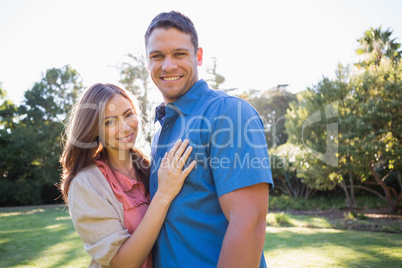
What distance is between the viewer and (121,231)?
76.5 inches

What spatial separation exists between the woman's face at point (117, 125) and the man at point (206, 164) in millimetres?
583

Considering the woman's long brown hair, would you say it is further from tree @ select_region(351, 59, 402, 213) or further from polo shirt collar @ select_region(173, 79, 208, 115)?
tree @ select_region(351, 59, 402, 213)

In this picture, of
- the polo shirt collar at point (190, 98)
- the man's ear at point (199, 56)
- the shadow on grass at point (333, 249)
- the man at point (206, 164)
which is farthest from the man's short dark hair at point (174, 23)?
the shadow on grass at point (333, 249)

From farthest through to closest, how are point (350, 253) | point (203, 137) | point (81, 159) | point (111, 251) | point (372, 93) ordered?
point (372, 93)
point (350, 253)
point (81, 159)
point (111, 251)
point (203, 137)

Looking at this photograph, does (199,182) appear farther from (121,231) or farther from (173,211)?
(121,231)

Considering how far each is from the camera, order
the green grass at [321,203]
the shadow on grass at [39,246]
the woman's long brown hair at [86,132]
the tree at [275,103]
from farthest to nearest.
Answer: the tree at [275,103]
the green grass at [321,203]
the shadow on grass at [39,246]
the woman's long brown hair at [86,132]

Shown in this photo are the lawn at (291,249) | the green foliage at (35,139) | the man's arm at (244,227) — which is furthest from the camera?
the green foliage at (35,139)

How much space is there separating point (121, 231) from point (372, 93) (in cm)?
1549

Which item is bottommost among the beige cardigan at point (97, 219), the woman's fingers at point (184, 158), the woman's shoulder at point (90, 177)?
the beige cardigan at point (97, 219)

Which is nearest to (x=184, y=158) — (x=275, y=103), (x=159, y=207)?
(x=159, y=207)

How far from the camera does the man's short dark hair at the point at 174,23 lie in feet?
6.14

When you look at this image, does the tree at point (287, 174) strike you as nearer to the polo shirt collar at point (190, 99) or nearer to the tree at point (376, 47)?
the tree at point (376, 47)

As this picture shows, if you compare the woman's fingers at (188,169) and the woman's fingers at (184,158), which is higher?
the woman's fingers at (184,158)

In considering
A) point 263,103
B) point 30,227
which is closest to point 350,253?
point 30,227
